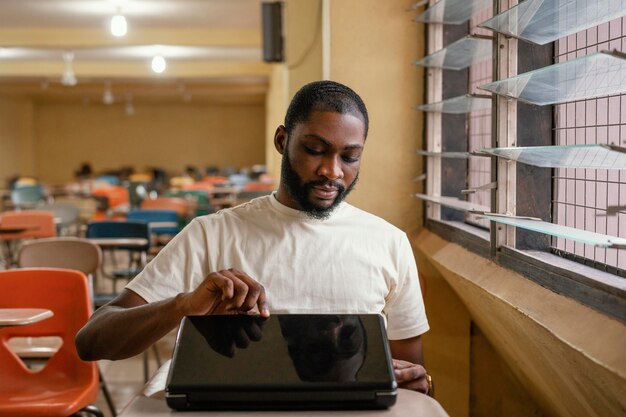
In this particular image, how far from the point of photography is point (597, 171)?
200cm

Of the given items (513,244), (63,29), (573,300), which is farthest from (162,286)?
(63,29)

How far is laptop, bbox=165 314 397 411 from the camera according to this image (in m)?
1.08

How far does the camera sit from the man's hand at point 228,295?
132 centimetres

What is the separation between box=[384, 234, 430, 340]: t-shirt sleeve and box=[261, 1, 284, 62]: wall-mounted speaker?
4568 mm

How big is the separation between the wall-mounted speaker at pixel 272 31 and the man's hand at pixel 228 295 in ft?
16.3

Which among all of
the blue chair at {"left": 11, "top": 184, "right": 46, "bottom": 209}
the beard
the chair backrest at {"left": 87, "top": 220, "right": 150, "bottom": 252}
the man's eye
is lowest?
the blue chair at {"left": 11, "top": 184, "right": 46, "bottom": 209}

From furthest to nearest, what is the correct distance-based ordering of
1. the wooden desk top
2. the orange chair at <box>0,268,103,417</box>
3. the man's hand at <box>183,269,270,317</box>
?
the wooden desk top → the orange chair at <box>0,268,103,417</box> → the man's hand at <box>183,269,270,317</box>

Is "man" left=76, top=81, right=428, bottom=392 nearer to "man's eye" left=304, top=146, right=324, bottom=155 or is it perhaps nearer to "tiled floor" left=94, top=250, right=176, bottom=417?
"man's eye" left=304, top=146, right=324, bottom=155

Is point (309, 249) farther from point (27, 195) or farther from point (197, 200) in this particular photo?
point (27, 195)

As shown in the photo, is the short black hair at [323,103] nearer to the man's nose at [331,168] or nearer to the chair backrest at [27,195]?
the man's nose at [331,168]

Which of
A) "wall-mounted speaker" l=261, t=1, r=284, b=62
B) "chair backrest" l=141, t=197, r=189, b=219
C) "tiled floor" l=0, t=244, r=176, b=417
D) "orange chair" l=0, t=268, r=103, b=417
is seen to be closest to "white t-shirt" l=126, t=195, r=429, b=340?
"orange chair" l=0, t=268, r=103, b=417

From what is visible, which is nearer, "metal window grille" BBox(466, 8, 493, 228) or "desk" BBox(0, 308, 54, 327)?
"desk" BBox(0, 308, 54, 327)

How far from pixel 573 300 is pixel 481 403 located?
1520mm

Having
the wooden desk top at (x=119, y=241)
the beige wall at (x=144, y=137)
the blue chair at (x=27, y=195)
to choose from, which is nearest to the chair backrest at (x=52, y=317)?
the wooden desk top at (x=119, y=241)
